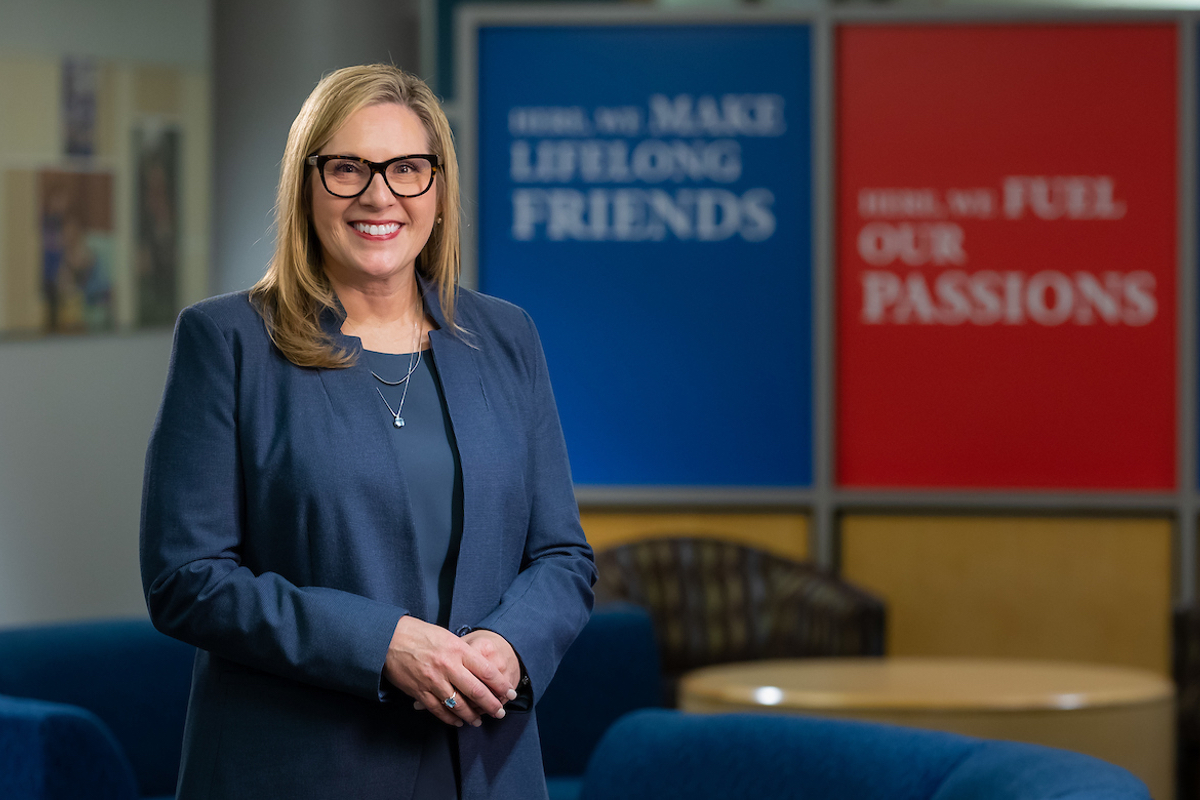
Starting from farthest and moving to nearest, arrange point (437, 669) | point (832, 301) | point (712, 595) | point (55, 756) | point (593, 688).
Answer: point (832, 301)
point (712, 595)
point (593, 688)
point (55, 756)
point (437, 669)

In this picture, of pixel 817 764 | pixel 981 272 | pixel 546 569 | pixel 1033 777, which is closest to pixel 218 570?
pixel 546 569

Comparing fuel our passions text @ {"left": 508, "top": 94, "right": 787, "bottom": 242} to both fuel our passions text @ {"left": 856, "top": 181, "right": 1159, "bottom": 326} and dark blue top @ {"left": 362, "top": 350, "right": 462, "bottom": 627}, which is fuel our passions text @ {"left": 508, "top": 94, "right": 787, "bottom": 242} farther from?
dark blue top @ {"left": 362, "top": 350, "right": 462, "bottom": 627}

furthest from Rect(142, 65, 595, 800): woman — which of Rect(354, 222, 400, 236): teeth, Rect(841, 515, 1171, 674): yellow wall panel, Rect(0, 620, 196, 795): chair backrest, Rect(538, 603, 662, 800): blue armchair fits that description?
Rect(841, 515, 1171, 674): yellow wall panel

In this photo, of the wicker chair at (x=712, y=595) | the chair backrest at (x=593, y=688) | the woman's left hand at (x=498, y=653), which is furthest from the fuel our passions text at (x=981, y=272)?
the woman's left hand at (x=498, y=653)

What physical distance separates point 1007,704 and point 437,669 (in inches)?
88.8

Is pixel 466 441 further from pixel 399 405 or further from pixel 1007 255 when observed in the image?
pixel 1007 255

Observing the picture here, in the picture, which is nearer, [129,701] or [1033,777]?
[1033,777]

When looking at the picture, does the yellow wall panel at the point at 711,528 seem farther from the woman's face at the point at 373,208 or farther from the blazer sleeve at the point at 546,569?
the woman's face at the point at 373,208

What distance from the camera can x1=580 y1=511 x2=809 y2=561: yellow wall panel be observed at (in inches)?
199

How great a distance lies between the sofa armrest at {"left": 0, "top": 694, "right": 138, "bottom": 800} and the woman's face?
3.85 feet

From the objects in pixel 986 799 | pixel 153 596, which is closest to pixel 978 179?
pixel 986 799

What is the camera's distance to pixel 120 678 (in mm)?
3443

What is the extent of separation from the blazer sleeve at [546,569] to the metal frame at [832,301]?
3074mm

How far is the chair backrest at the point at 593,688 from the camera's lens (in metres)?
3.76
